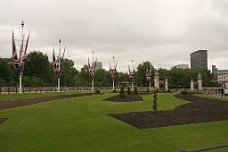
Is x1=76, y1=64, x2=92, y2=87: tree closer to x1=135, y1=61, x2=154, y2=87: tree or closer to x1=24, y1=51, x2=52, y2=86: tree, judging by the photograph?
x1=135, y1=61, x2=154, y2=87: tree

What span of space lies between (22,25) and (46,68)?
49.9 m

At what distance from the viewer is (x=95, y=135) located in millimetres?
12023

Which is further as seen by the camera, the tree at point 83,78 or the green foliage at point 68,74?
the tree at point 83,78

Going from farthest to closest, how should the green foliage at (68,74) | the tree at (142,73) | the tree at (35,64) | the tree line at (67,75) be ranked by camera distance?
the tree at (142,73) < the tree at (35,64) < the green foliage at (68,74) < the tree line at (67,75)

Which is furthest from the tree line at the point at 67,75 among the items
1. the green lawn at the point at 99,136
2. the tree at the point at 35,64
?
the green lawn at the point at 99,136

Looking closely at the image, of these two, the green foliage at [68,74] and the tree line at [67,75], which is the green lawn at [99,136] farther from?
the green foliage at [68,74]

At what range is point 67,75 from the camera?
105812 mm

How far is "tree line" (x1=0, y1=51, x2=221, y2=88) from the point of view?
77.2 m

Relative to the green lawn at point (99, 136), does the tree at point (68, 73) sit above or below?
above

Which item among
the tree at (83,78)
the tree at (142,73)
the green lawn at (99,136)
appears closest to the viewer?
the green lawn at (99,136)

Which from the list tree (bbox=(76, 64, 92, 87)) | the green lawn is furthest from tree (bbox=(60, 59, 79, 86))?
the green lawn

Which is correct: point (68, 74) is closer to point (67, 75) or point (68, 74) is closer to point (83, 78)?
point (67, 75)

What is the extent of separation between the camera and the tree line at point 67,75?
77250 mm

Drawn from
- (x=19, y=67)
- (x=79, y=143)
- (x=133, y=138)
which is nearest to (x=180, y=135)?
(x=133, y=138)
